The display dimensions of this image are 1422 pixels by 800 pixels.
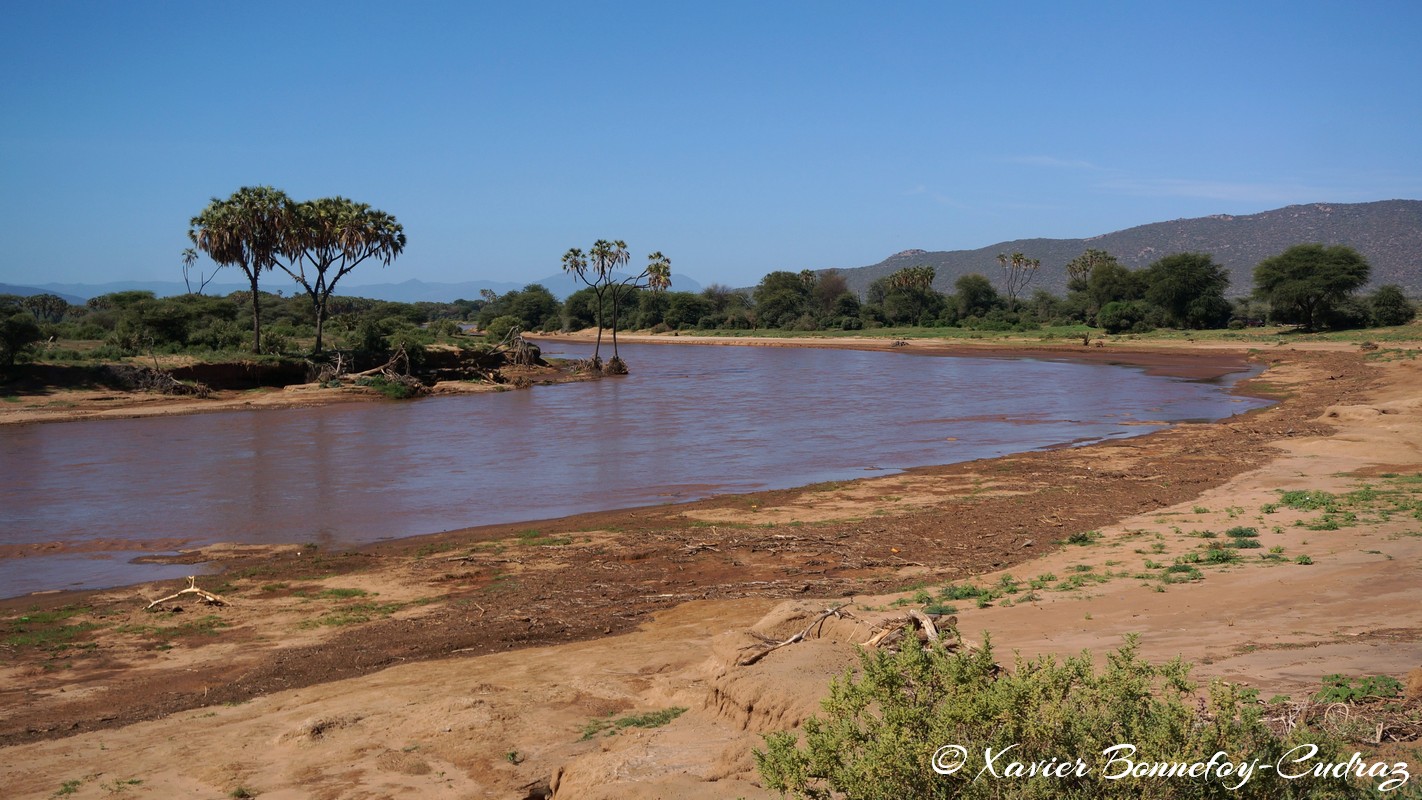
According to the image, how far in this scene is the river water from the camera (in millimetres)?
16703

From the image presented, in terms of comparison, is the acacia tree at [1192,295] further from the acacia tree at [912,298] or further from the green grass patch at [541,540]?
the green grass patch at [541,540]

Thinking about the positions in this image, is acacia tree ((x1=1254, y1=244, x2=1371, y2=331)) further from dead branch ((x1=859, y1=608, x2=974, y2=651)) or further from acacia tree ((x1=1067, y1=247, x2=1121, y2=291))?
dead branch ((x1=859, y1=608, x2=974, y2=651))

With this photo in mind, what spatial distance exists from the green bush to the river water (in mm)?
12208

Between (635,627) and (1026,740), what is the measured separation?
640 cm

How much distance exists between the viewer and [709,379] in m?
52.8

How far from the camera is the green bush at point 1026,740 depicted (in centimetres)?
373

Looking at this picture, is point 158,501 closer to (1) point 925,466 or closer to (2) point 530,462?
(2) point 530,462

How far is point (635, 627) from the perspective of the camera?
32.7 feet

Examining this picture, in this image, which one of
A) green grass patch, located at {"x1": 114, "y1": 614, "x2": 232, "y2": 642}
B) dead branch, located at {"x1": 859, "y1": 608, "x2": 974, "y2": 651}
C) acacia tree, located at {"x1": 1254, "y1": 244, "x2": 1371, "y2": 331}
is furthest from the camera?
acacia tree, located at {"x1": 1254, "y1": 244, "x2": 1371, "y2": 331}

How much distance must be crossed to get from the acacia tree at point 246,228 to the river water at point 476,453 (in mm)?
10975

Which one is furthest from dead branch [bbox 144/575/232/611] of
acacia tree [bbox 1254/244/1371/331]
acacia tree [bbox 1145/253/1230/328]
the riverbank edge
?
acacia tree [bbox 1145/253/1230/328]

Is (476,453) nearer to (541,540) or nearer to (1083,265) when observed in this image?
(541,540)

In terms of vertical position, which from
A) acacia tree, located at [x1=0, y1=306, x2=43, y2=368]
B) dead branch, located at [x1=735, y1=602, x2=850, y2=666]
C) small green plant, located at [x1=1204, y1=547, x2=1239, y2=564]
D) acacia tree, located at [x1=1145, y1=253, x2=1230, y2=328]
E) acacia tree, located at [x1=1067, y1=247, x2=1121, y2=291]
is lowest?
small green plant, located at [x1=1204, y1=547, x2=1239, y2=564]

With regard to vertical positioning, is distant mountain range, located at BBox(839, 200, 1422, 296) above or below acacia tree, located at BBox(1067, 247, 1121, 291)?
above
